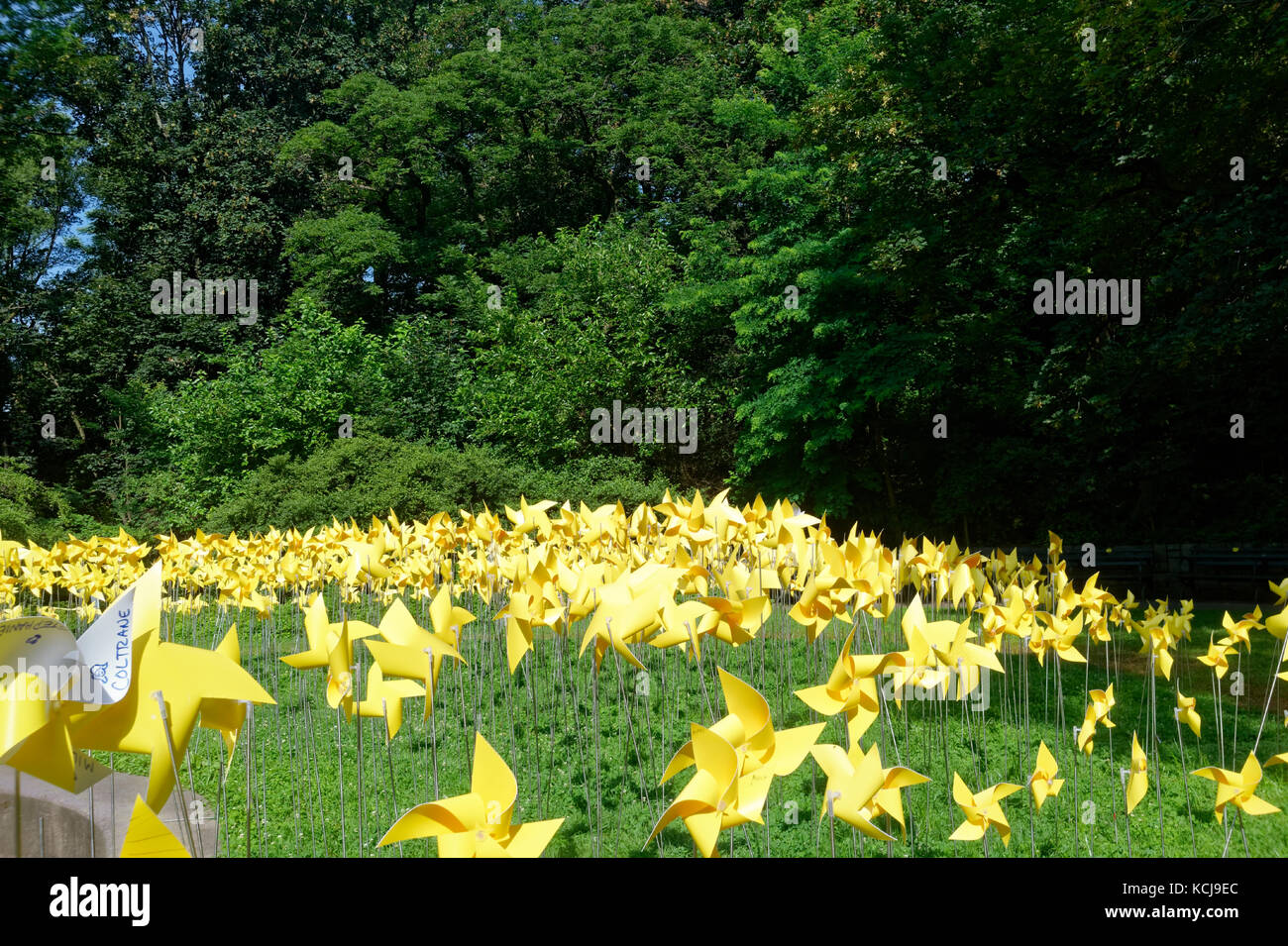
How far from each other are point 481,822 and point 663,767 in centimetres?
253

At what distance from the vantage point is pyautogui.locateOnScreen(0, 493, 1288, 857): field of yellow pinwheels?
4.05 ft

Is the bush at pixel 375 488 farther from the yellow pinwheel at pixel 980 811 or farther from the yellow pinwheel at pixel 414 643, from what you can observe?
the yellow pinwheel at pixel 980 811

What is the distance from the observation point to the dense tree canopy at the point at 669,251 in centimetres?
873

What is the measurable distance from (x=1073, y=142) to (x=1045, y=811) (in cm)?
831

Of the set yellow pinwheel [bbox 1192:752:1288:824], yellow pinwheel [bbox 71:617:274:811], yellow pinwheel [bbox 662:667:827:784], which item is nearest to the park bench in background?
yellow pinwheel [bbox 1192:752:1288:824]

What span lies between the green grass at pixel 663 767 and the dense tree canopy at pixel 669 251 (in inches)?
193

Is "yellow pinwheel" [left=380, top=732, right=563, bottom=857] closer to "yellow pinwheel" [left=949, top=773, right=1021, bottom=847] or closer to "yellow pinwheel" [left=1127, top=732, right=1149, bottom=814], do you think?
"yellow pinwheel" [left=949, top=773, right=1021, bottom=847]

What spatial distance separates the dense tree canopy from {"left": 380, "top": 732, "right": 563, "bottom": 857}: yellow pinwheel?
27.3 feet

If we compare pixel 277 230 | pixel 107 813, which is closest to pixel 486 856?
pixel 107 813

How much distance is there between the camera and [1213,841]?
3.06m

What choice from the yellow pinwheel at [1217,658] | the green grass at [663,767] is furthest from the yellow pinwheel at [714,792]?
the yellow pinwheel at [1217,658]

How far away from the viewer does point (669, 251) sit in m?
16.1

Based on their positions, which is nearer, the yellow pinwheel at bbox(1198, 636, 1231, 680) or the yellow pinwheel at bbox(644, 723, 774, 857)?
the yellow pinwheel at bbox(644, 723, 774, 857)

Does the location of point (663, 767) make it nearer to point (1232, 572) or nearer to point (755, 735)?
point (755, 735)
